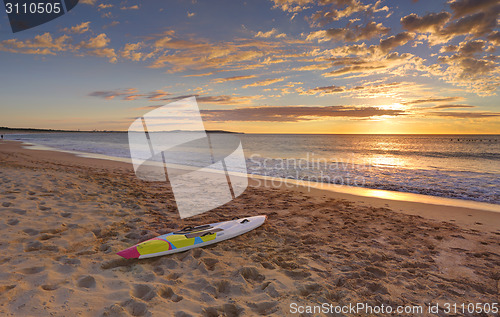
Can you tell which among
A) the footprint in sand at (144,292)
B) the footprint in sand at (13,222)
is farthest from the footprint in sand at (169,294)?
the footprint in sand at (13,222)

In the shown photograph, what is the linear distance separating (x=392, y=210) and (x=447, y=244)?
9.18ft

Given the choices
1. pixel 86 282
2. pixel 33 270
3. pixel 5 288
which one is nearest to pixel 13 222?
pixel 33 270

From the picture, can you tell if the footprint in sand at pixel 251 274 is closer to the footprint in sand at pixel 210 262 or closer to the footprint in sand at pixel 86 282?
the footprint in sand at pixel 210 262

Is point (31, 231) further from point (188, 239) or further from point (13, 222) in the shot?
point (188, 239)

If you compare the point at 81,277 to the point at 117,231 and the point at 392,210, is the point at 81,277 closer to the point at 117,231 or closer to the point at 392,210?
the point at 117,231

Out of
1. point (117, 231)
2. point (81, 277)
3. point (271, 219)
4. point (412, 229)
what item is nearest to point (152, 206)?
point (117, 231)

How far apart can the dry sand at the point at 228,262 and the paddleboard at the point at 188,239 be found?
164 mm

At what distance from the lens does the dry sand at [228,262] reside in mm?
3277

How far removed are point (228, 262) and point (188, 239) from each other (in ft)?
3.41

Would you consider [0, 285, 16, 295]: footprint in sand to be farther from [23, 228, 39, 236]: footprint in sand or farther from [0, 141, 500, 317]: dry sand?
[23, 228, 39, 236]: footprint in sand

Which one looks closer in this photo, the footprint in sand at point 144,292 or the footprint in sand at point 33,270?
the footprint in sand at point 144,292

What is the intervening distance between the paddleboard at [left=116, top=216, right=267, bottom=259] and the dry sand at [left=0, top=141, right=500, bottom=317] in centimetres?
16

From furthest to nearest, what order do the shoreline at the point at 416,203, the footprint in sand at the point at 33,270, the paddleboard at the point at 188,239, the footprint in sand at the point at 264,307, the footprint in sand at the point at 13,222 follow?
the shoreline at the point at 416,203, the footprint in sand at the point at 13,222, the paddleboard at the point at 188,239, the footprint in sand at the point at 33,270, the footprint in sand at the point at 264,307

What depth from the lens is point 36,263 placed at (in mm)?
3838
